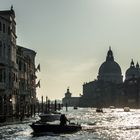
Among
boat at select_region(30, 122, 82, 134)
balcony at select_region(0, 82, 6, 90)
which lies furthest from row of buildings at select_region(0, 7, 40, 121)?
boat at select_region(30, 122, 82, 134)

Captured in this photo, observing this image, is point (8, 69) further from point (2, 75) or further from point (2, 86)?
point (2, 86)

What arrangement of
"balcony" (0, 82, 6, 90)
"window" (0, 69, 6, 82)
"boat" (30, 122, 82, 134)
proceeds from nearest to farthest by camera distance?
"boat" (30, 122, 82, 134) < "balcony" (0, 82, 6, 90) < "window" (0, 69, 6, 82)

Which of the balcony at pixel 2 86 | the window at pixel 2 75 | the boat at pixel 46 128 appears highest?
the window at pixel 2 75

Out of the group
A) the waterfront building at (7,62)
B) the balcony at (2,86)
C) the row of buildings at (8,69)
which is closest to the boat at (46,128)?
the row of buildings at (8,69)

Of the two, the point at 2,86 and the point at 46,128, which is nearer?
the point at 46,128

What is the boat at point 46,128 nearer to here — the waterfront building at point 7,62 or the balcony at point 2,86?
the waterfront building at point 7,62

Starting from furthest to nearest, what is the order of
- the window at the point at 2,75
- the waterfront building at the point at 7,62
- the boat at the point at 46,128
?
the waterfront building at the point at 7,62 < the window at the point at 2,75 < the boat at the point at 46,128

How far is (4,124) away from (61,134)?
10795 mm

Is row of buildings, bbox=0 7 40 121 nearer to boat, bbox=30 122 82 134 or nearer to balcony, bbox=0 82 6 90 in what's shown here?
balcony, bbox=0 82 6 90

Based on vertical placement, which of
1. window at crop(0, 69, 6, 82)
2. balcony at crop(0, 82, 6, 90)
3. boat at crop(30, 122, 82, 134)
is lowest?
boat at crop(30, 122, 82, 134)

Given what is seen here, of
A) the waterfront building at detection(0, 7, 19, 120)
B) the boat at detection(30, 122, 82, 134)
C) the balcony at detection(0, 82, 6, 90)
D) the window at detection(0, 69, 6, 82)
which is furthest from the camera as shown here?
the waterfront building at detection(0, 7, 19, 120)

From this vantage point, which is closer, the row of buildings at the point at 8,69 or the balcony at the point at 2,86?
the balcony at the point at 2,86

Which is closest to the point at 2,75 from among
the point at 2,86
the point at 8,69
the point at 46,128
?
the point at 2,86

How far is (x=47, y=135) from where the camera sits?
5578cm
